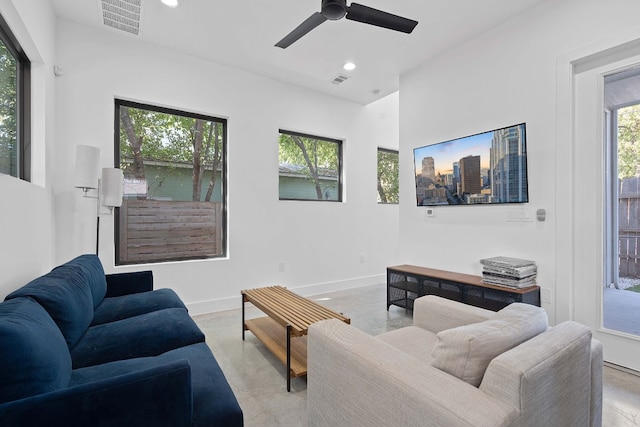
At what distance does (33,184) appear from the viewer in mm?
2350

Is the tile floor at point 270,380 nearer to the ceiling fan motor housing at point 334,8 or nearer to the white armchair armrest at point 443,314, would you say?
the white armchair armrest at point 443,314

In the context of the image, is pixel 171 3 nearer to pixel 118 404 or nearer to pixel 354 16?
pixel 354 16

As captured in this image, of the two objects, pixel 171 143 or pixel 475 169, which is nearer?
pixel 475 169

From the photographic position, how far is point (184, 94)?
146 inches

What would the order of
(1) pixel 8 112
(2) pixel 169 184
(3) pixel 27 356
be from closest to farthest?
1. (3) pixel 27 356
2. (1) pixel 8 112
3. (2) pixel 169 184

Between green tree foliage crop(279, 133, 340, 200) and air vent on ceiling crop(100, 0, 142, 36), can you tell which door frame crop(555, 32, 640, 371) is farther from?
air vent on ceiling crop(100, 0, 142, 36)

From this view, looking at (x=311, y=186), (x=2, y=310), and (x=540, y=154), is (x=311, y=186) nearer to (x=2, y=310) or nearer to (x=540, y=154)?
(x=540, y=154)

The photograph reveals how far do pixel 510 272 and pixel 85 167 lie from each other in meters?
3.82

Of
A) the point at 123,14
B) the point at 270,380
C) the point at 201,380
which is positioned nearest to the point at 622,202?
the point at 270,380

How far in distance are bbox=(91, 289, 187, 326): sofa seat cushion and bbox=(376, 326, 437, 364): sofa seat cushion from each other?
58.3 inches

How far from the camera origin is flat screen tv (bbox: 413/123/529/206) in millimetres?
2961

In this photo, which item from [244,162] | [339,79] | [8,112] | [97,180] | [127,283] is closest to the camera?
[8,112]

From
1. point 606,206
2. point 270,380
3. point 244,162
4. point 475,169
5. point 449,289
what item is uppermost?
point 244,162

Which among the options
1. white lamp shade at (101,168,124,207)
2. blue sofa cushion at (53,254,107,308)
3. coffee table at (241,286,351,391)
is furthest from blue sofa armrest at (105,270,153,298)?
coffee table at (241,286,351,391)
